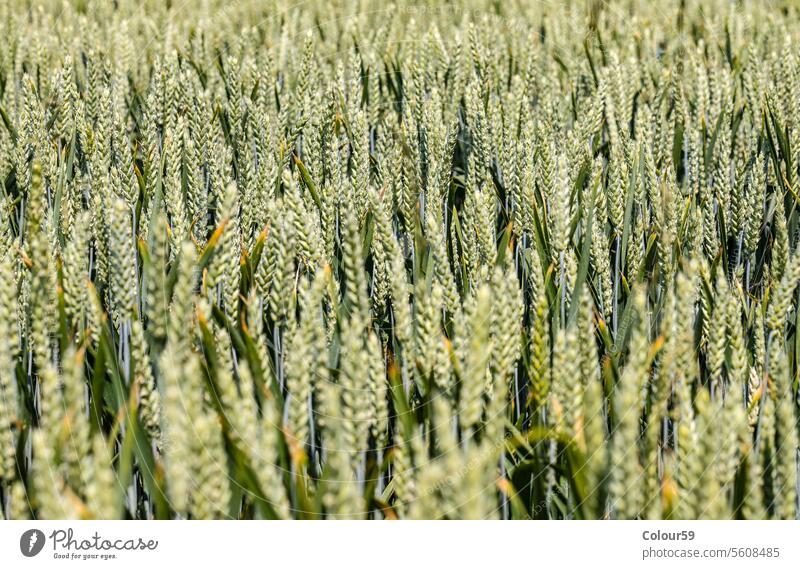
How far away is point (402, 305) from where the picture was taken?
0.75 meters

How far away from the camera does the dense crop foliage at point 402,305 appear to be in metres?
0.64

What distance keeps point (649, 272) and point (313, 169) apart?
493 millimetres

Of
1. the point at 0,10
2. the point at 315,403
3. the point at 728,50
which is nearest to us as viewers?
the point at 315,403

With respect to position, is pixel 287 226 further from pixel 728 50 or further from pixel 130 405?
pixel 728 50

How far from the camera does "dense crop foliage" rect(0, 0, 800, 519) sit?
0.64m

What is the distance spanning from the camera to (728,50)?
2098 mm
